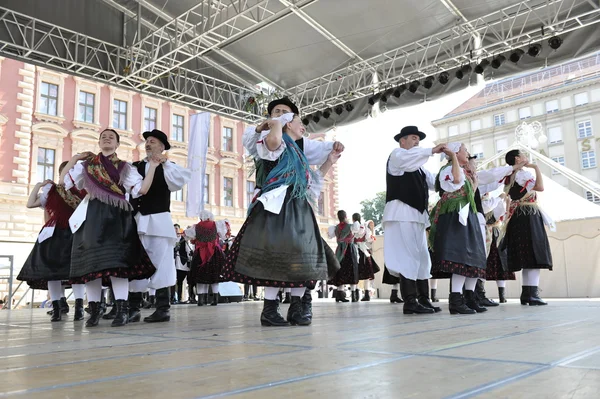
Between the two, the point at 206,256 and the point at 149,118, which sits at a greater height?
the point at 149,118

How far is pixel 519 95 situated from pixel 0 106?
3519 centimetres

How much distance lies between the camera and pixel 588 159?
121 feet

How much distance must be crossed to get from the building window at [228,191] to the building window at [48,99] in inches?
314

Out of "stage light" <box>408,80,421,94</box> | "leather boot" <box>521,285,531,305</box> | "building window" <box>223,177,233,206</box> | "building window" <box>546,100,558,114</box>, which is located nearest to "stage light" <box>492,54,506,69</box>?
"stage light" <box>408,80,421,94</box>

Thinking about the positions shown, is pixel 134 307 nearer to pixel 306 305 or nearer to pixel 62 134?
pixel 306 305

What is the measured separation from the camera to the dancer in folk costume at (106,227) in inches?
144

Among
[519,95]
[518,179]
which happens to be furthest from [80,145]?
[519,95]

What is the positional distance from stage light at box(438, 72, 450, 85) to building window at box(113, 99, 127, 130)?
1546cm

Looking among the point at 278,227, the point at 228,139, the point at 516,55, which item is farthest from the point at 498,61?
the point at 228,139

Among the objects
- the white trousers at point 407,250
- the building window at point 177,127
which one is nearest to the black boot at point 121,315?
the white trousers at point 407,250

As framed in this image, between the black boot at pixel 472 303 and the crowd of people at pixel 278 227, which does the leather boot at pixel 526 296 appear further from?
the black boot at pixel 472 303

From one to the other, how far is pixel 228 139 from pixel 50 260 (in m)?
20.3

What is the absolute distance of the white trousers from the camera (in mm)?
4516

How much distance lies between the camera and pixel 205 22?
882 centimetres
